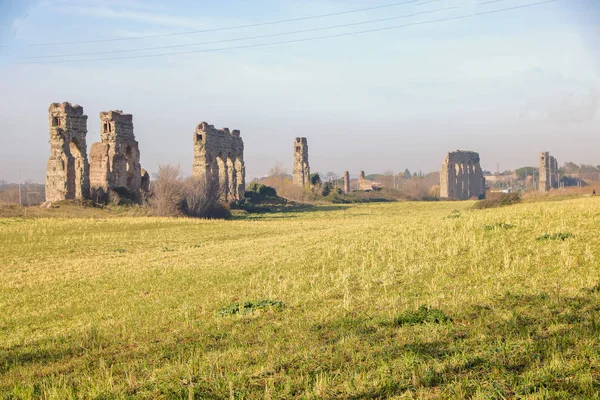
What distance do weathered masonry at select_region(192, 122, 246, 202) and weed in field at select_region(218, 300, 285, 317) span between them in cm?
4301

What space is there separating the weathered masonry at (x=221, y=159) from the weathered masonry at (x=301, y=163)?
653 inches

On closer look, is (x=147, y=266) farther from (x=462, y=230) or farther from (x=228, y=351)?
(x=228, y=351)

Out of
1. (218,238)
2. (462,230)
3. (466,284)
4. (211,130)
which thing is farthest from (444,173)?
(466,284)

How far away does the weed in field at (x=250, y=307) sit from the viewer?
8.68m

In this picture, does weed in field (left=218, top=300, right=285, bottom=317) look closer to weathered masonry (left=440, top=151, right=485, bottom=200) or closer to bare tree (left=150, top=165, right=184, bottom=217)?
bare tree (left=150, top=165, right=184, bottom=217)

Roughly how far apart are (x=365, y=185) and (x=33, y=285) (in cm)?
9659

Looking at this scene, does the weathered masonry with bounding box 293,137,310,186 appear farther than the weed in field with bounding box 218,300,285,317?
Yes

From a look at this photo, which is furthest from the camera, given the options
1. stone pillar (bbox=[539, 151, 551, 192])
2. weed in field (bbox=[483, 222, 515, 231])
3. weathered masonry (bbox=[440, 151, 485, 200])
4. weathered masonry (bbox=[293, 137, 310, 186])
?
stone pillar (bbox=[539, 151, 551, 192])

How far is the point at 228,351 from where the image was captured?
251 inches

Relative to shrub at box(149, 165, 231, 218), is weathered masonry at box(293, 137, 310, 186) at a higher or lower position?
higher

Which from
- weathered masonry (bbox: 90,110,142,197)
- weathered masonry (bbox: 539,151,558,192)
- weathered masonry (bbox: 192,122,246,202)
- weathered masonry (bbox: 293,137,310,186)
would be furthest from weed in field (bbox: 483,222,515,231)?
weathered masonry (bbox: 539,151,558,192)

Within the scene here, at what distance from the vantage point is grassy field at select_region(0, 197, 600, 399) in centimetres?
511

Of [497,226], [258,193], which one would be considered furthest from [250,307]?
[258,193]

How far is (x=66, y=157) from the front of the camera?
4303cm
